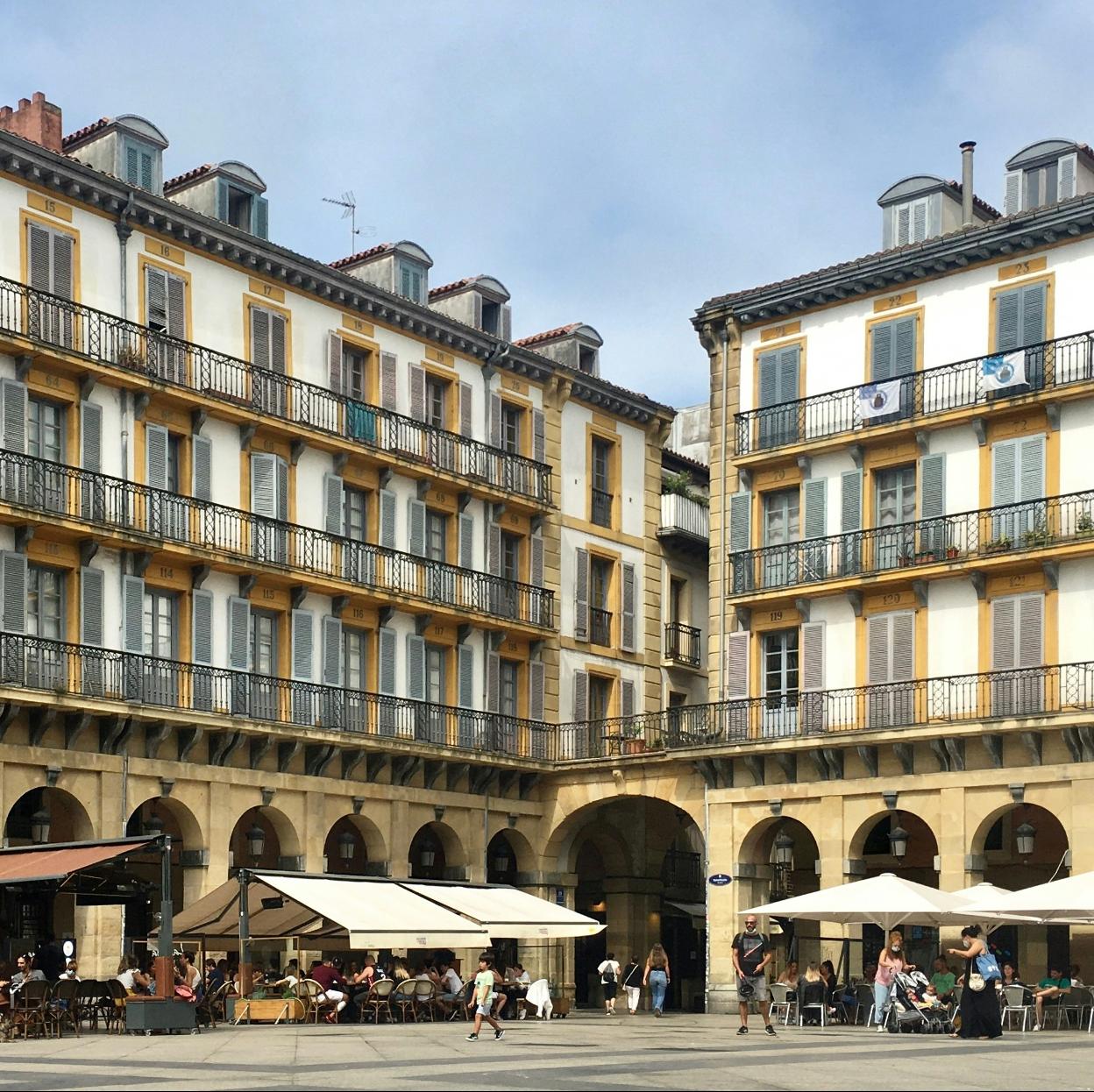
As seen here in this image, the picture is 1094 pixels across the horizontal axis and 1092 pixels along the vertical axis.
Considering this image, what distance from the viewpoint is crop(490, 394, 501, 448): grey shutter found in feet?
149

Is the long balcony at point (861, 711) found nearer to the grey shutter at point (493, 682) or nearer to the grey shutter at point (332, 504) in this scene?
the grey shutter at point (493, 682)

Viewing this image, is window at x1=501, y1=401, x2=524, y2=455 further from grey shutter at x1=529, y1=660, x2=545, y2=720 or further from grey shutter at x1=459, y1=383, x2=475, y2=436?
grey shutter at x1=529, y1=660, x2=545, y2=720

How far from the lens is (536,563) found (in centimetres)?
4584

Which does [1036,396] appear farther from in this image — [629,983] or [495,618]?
[629,983]

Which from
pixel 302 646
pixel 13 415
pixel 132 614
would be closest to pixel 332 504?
pixel 302 646

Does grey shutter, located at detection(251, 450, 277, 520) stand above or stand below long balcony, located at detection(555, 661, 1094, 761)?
above

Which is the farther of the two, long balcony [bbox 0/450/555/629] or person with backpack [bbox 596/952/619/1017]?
person with backpack [bbox 596/952/619/1017]

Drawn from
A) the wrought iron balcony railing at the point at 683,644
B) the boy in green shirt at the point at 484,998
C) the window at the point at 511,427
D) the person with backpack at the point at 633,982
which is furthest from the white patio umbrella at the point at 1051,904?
the wrought iron balcony railing at the point at 683,644

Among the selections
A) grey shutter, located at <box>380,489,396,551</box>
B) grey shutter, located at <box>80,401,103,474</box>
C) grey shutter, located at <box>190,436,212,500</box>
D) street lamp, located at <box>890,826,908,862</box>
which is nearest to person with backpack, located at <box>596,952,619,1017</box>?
street lamp, located at <box>890,826,908,862</box>

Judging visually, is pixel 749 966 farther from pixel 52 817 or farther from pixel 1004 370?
pixel 52 817

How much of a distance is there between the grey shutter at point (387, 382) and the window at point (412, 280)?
2058 millimetres

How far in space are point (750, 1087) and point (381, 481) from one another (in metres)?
26.5

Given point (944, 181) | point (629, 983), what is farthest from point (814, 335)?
point (629, 983)

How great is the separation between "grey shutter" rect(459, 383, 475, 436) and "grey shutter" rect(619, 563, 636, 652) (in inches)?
230
